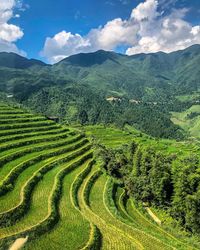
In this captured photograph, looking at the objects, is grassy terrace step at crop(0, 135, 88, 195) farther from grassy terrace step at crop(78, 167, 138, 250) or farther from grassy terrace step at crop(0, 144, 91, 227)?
grassy terrace step at crop(78, 167, 138, 250)

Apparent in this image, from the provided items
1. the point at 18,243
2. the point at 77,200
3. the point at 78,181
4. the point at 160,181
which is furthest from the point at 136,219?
the point at 18,243

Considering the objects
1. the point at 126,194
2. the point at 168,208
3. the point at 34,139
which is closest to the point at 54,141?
the point at 34,139

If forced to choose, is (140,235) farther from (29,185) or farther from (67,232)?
(29,185)

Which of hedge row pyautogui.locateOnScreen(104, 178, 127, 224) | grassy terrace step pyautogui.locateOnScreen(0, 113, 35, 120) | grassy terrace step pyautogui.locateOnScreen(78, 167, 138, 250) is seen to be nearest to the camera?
grassy terrace step pyautogui.locateOnScreen(78, 167, 138, 250)

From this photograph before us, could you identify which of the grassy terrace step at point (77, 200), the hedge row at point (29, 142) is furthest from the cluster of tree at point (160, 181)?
the hedge row at point (29, 142)

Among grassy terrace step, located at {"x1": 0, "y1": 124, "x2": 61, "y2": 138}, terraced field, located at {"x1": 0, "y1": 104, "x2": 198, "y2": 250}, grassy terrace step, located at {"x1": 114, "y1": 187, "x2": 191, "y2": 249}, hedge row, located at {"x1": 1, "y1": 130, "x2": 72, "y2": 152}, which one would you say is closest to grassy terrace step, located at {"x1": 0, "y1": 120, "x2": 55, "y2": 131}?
terraced field, located at {"x1": 0, "y1": 104, "x2": 198, "y2": 250}
